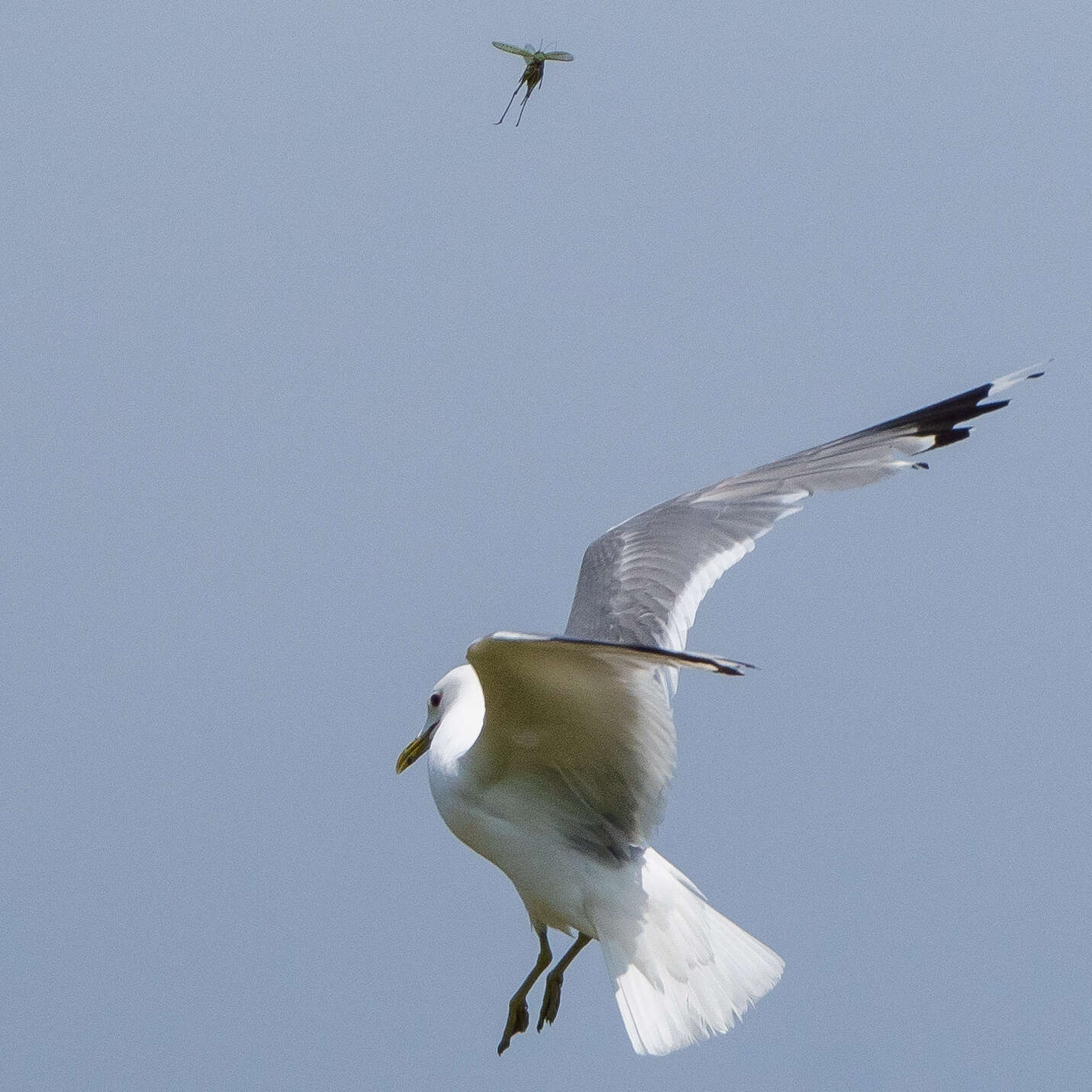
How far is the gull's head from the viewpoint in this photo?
4340 mm

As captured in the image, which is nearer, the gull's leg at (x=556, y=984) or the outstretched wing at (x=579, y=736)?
the outstretched wing at (x=579, y=736)

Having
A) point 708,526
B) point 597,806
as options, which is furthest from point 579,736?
point 708,526

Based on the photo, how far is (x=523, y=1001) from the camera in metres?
4.32

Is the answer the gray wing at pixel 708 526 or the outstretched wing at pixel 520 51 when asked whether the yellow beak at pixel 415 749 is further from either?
the outstretched wing at pixel 520 51

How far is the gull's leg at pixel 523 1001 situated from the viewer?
14.0 ft

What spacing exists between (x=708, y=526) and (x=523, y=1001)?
Result: 139 cm

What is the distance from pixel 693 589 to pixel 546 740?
94 centimetres

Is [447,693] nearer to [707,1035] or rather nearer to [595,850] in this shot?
[595,850]

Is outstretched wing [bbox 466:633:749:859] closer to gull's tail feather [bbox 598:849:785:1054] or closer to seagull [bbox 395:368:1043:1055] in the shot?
seagull [bbox 395:368:1043:1055]

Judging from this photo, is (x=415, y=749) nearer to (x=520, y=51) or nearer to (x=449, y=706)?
(x=449, y=706)

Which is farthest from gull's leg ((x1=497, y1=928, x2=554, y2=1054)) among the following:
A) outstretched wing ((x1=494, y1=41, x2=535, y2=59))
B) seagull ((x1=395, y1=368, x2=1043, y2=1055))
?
outstretched wing ((x1=494, y1=41, x2=535, y2=59))

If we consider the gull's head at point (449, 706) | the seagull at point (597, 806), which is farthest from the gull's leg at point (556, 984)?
the gull's head at point (449, 706)

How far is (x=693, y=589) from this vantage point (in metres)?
4.66

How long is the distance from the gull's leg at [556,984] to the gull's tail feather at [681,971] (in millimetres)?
188
